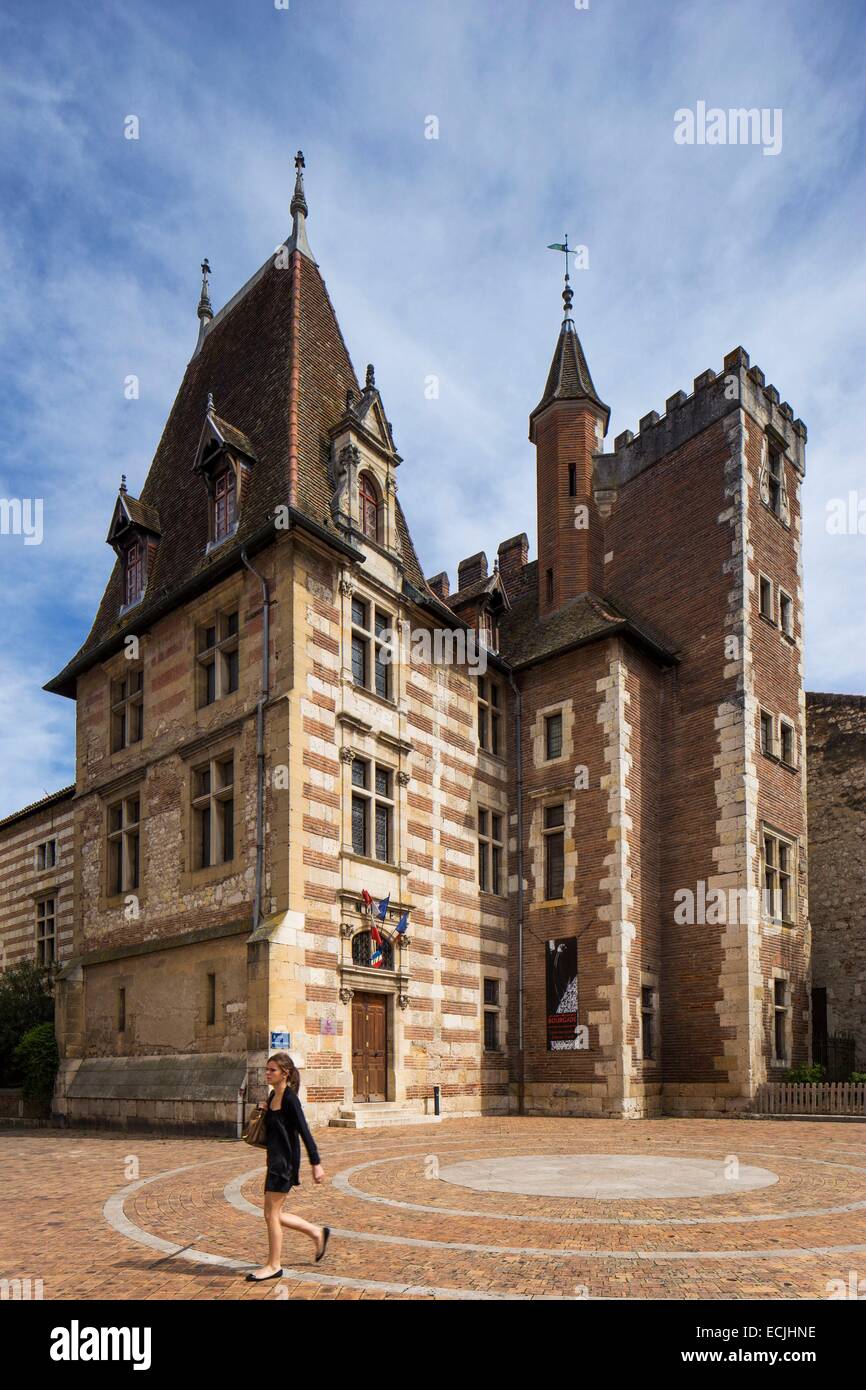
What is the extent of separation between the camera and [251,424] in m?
27.5

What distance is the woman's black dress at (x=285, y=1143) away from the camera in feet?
26.4

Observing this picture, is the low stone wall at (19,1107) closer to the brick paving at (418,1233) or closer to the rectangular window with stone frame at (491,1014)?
the rectangular window with stone frame at (491,1014)

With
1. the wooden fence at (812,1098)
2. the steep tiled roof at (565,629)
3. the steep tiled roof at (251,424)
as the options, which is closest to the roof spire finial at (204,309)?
the steep tiled roof at (251,424)

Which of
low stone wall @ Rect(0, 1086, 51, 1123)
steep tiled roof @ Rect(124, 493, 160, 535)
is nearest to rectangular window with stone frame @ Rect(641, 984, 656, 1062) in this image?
low stone wall @ Rect(0, 1086, 51, 1123)

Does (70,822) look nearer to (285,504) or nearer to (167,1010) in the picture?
(167,1010)

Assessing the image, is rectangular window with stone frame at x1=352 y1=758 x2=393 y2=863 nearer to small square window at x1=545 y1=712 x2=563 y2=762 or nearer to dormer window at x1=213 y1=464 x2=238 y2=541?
small square window at x1=545 y1=712 x2=563 y2=762

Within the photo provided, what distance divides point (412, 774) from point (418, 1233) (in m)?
17.5

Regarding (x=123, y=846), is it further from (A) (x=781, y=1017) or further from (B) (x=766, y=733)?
(A) (x=781, y=1017)

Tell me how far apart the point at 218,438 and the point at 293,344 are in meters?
3.49

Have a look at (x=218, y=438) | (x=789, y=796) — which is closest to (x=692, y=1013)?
(x=789, y=796)

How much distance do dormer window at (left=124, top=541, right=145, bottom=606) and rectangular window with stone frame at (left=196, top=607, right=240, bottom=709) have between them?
13.4 feet

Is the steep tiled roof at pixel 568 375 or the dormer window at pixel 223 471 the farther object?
the steep tiled roof at pixel 568 375

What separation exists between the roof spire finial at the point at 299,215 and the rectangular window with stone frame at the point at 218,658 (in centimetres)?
1132

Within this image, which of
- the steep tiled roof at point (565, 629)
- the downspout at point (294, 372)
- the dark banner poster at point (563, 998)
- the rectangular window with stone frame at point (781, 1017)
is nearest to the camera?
the downspout at point (294, 372)
